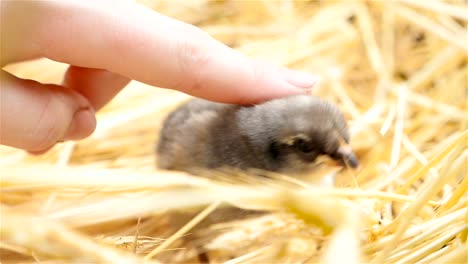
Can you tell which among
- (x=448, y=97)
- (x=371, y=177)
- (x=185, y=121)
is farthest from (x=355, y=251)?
(x=448, y=97)

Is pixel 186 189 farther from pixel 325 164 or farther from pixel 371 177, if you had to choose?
pixel 371 177

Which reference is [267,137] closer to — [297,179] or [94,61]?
[297,179]

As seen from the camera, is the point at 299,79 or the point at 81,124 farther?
the point at 299,79

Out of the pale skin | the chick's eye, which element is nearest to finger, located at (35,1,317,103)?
the pale skin

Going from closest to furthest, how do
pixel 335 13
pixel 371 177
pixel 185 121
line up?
pixel 185 121 → pixel 371 177 → pixel 335 13

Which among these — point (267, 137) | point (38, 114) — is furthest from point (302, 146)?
point (38, 114)

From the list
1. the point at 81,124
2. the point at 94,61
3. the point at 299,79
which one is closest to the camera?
the point at 94,61
